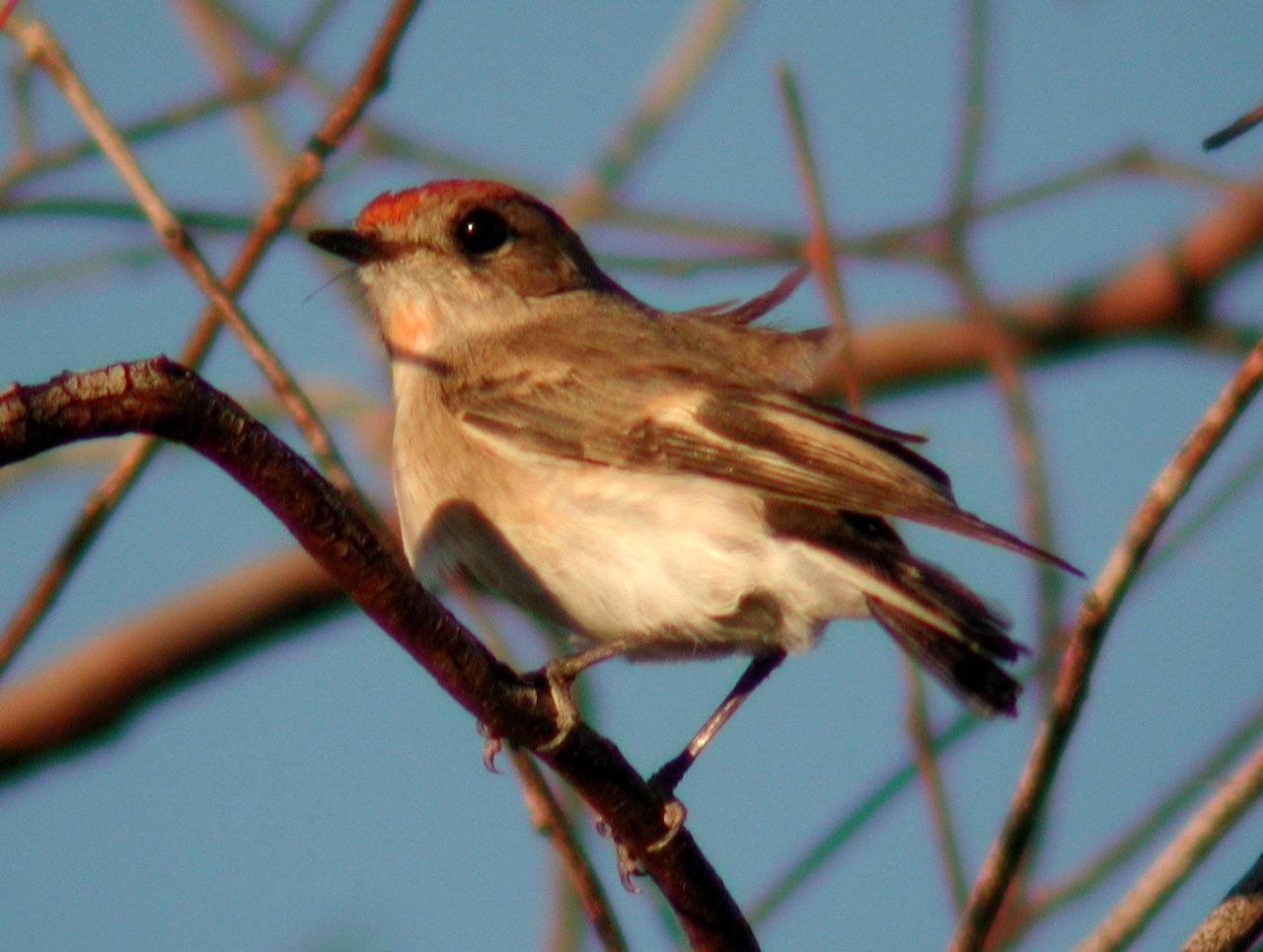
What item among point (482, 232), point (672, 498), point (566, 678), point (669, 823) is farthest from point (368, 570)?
point (482, 232)

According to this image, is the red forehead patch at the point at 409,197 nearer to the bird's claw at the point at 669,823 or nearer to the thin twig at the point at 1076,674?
the bird's claw at the point at 669,823

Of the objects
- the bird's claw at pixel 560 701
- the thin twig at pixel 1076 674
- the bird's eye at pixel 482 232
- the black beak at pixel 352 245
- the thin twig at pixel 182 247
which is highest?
the black beak at pixel 352 245

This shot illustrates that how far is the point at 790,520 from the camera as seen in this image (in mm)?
3779

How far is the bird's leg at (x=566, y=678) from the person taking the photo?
3023 mm

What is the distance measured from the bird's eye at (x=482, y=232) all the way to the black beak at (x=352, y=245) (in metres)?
0.23

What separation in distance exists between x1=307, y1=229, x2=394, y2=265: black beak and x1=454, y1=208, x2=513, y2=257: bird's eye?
232 mm

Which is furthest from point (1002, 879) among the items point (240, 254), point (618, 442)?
point (240, 254)

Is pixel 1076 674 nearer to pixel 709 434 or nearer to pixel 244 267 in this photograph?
pixel 709 434

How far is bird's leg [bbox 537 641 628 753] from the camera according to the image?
3023 millimetres

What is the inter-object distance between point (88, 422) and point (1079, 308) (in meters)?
5.89

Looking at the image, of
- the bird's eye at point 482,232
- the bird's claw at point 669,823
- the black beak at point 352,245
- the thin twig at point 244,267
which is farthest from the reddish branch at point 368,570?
the bird's eye at point 482,232

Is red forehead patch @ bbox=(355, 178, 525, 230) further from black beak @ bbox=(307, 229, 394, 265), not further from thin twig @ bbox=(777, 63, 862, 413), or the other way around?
thin twig @ bbox=(777, 63, 862, 413)

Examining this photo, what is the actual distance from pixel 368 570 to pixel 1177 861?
4.45 feet

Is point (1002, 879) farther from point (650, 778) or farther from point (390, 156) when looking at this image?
point (390, 156)
